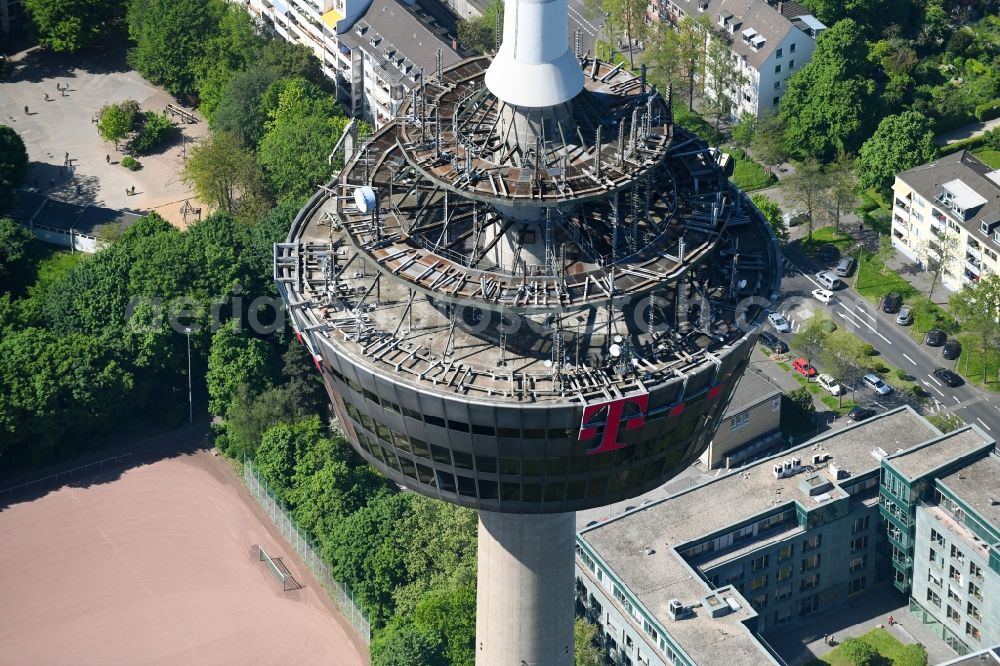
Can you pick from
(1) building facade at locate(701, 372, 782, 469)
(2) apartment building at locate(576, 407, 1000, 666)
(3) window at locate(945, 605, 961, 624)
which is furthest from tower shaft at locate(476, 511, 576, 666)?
(1) building facade at locate(701, 372, 782, 469)

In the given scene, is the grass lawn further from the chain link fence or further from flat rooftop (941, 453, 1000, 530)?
the chain link fence

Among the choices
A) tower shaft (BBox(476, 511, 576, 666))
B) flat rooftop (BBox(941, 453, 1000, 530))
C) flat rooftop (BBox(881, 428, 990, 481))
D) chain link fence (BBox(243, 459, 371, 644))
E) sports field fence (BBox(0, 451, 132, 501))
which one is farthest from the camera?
sports field fence (BBox(0, 451, 132, 501))

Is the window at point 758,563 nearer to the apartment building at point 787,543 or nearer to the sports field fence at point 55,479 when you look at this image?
the apartment building at point 787,543

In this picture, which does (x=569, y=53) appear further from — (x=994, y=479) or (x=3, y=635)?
(x=3, y=635)

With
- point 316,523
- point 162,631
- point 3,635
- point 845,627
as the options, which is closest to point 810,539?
point 845,627

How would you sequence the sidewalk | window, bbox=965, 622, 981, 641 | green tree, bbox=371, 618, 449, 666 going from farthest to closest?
1. the sidewalk
2. window, bbox=965, 622, 981, 641
3. green tree, bbox=371, 618, 449, 666

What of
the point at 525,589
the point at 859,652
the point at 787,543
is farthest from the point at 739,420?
the point at 525,589
